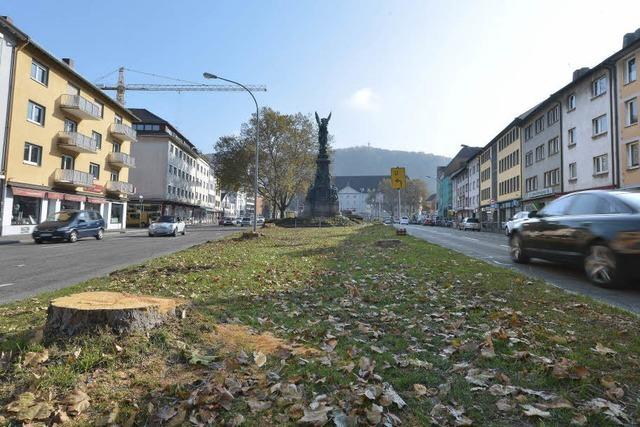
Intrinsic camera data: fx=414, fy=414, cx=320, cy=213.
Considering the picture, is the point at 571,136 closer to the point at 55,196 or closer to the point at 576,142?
the point at 576,142

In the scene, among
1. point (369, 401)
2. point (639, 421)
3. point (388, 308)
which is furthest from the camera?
point (388, 308)

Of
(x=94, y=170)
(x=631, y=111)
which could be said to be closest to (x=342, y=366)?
(x=631, y=111)

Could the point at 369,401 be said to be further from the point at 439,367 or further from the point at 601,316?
the point at 601,316

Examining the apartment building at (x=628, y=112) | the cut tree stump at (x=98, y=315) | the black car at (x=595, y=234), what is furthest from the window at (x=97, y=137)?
the apartment building at (x=628, y=112)

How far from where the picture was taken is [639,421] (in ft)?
7.89

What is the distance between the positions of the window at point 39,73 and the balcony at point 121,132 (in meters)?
11.3

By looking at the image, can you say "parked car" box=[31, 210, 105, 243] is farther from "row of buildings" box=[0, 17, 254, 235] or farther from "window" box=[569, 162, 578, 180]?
"window" box=[569, 162, 578, 180]

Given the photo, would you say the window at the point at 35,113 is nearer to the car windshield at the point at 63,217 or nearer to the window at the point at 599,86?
the car windshield at the point at 63,217

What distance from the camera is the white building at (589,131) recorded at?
29938 millimetres

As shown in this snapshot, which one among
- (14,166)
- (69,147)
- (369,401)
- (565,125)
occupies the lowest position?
(369,401)

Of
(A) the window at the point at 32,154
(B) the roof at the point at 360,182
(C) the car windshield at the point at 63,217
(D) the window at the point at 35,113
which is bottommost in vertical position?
(C) the car windshield at the point at 63,217

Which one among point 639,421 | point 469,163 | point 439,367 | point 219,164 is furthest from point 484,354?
point 469,163

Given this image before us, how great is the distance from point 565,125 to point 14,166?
142 ft

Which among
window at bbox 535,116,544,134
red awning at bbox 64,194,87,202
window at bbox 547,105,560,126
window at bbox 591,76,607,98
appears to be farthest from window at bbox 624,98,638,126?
red awning at bbox 64,194,87,202
